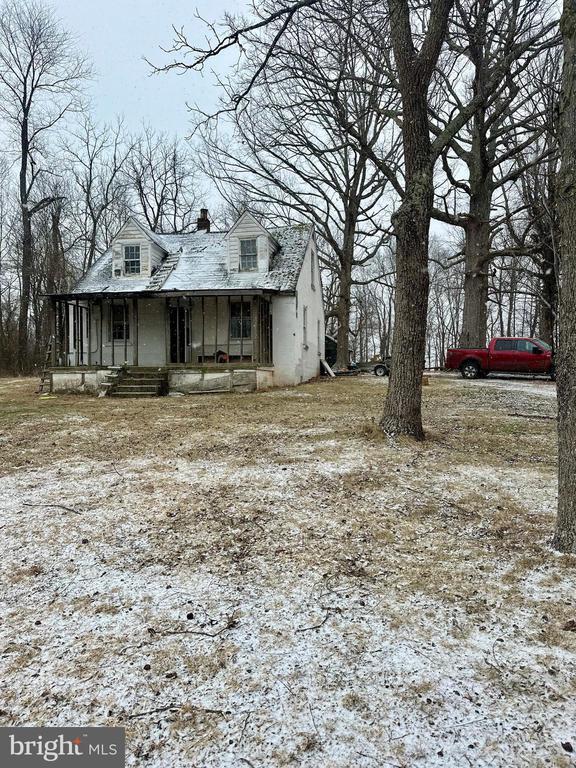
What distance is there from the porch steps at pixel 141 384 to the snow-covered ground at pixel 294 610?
766 cm

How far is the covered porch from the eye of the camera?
14.2m

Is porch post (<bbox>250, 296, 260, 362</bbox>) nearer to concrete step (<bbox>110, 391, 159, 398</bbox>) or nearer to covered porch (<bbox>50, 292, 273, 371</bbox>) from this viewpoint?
covered porch (<bbox>50, 292, 273, 371</bbox>)

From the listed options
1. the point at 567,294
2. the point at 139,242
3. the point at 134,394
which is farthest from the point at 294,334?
the point at 567,294

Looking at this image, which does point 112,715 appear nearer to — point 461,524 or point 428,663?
point 428,663

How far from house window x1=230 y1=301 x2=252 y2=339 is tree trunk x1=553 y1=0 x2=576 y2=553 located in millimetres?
12357

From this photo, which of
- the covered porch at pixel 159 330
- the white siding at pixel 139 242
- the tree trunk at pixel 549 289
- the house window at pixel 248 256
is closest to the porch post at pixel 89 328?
the covered porch at pixel 159 330

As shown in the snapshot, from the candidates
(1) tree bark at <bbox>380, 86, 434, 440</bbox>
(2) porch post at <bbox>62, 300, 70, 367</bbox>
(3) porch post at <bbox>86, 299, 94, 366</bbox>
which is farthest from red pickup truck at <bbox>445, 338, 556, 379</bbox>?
→ (2) porch post at <bbox>62, 300, 70, 367</bbox>

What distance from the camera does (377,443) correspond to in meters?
5.23

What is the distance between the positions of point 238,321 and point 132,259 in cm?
433

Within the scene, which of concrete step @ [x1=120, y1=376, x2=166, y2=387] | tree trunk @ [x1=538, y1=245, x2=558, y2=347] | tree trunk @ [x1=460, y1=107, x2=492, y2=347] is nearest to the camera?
tree trunk @ [x1=538, y1=245, x2=558, y2=347]

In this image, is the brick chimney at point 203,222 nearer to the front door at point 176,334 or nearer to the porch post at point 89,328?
the front door at point 176,334

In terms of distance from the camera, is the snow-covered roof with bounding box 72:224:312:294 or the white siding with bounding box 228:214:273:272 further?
the white siding with bounding box 228:214:273:272

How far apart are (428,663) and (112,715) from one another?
1196 millimetres

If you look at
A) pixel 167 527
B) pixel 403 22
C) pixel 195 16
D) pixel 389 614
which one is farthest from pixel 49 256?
pixel 389 614
